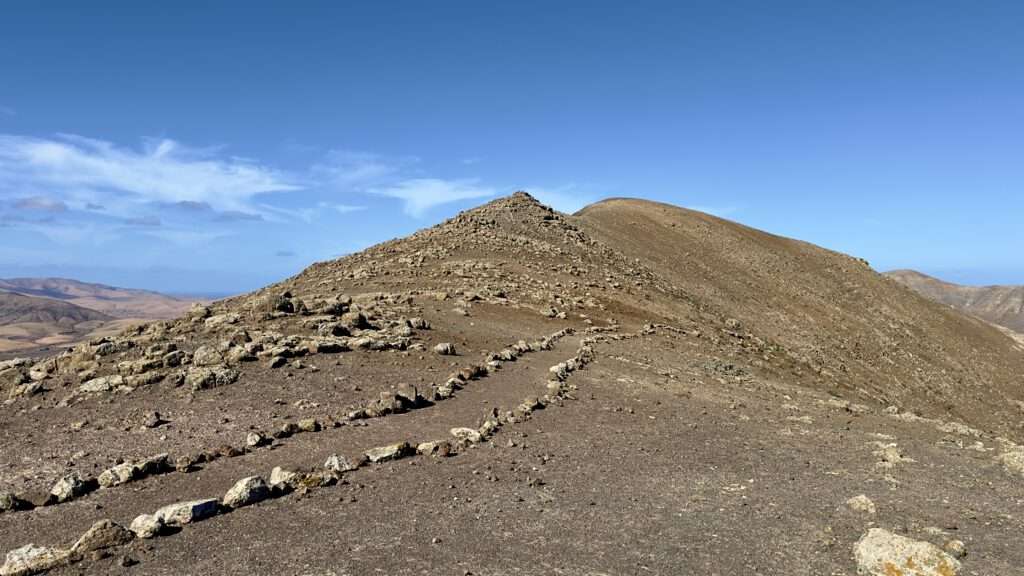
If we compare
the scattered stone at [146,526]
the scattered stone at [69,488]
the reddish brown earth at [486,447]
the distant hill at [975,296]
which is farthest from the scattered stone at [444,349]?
the distant hill at [975,296]

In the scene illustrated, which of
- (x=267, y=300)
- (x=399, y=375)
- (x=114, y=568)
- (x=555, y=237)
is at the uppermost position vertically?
(x=555, y=237)

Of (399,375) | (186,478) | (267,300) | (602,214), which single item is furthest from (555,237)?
(186,478)

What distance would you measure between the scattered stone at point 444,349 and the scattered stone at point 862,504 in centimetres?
1208

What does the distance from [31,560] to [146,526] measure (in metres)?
1.18

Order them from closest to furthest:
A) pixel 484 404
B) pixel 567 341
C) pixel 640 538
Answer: pixel 640 538, pixel 484 404, pixel 567 341

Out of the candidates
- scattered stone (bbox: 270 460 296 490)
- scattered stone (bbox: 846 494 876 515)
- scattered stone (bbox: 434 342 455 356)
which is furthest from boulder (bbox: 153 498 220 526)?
scattered stone (bbox: 434 342 455 356)

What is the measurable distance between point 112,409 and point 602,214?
49.6 meters

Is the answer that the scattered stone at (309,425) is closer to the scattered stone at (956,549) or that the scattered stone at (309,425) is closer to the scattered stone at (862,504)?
the scattered stone at (862,504)

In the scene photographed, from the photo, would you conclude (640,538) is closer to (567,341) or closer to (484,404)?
(484,404)

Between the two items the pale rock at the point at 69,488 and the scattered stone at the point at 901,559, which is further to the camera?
the pale rock at the point at 69,488

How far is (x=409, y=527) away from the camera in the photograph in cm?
854

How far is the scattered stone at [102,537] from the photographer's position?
24.6 ft

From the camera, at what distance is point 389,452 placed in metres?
11.2

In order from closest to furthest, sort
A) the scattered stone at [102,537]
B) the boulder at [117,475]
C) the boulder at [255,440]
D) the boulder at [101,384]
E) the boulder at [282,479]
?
the scattered stone at [102,537]
the boulder at [282,479]
the boulder at [117,475]
the boulder at [255,440]
the boulder at [101,384]
